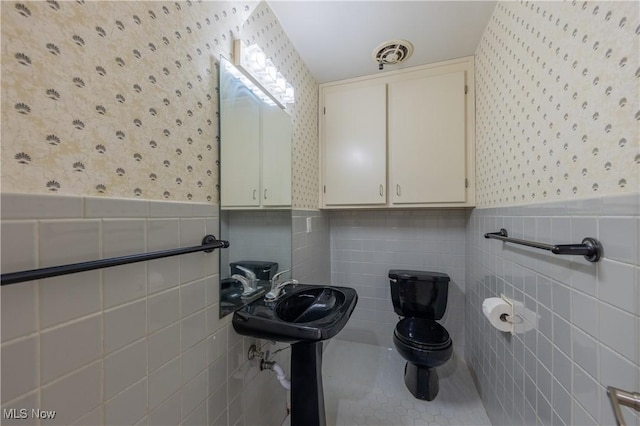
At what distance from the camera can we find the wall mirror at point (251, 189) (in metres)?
0.94

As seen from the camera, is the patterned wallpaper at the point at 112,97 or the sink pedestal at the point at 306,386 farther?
the sink pedestal at the point at 306,386

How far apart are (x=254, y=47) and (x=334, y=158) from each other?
101 centimetres

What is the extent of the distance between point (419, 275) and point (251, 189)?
143 centimetres

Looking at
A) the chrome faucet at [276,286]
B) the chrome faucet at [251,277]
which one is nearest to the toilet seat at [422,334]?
the chrome faucet at [276,286]

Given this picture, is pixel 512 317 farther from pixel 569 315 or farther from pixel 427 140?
pixel 427 140

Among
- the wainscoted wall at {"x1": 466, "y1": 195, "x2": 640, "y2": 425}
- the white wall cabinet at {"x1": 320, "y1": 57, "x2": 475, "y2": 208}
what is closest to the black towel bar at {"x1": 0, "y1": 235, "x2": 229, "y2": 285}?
the wainscoted wall at {"x1": 466, "y1": 195, "x2": 640, "y2": 425}

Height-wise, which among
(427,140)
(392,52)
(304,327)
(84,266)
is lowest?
(304,327)

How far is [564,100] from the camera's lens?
739 millimetres

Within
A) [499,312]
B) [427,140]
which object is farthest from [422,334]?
[427,140]

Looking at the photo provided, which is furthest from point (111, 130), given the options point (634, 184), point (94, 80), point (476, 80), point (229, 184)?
point (476, 80)

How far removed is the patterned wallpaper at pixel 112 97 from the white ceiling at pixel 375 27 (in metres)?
0.55

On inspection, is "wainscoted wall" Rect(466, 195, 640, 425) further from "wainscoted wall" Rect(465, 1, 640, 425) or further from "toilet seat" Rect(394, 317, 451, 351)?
"toilet seat" Rect(394, 317, 451, 351)

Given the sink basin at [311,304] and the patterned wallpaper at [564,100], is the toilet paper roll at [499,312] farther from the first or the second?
the sink basin at [311,304]

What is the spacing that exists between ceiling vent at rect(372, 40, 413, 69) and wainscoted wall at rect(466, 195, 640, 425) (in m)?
1.21
